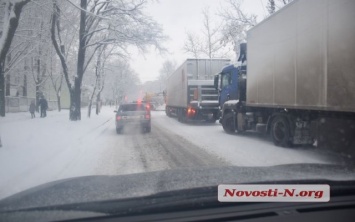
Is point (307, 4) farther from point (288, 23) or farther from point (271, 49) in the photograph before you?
point (271, 49)

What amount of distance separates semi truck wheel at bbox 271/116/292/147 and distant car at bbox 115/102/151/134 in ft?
24.1

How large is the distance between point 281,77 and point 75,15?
1729cm

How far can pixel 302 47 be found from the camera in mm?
8812

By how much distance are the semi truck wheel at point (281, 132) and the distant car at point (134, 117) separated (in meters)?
7.36

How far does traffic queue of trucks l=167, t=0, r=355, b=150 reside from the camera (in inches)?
283

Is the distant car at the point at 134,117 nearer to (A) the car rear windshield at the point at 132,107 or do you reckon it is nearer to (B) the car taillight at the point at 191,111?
(A) the car rear windshield at the point at 132,107

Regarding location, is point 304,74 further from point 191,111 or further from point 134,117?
point 191,111

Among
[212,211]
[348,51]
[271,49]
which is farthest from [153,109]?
[212,211]

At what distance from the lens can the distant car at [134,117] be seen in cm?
1670

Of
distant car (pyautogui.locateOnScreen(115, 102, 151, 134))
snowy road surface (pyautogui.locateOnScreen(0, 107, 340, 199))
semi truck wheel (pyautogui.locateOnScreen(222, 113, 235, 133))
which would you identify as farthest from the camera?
distant car (pyautogui.locateOnScreen(115, 102, 151, 134))

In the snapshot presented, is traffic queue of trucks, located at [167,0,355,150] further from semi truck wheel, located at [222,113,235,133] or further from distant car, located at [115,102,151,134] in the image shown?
distant car, located at [115,102,151,134]

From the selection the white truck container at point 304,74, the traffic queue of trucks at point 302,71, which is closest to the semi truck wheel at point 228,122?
the traffic queue of trucks at point 302,71

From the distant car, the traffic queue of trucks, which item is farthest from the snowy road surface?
the distant car

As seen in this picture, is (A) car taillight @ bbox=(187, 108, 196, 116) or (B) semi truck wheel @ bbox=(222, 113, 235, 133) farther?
(A) car taillight @ bbox=(187, 108, 196, 116)
